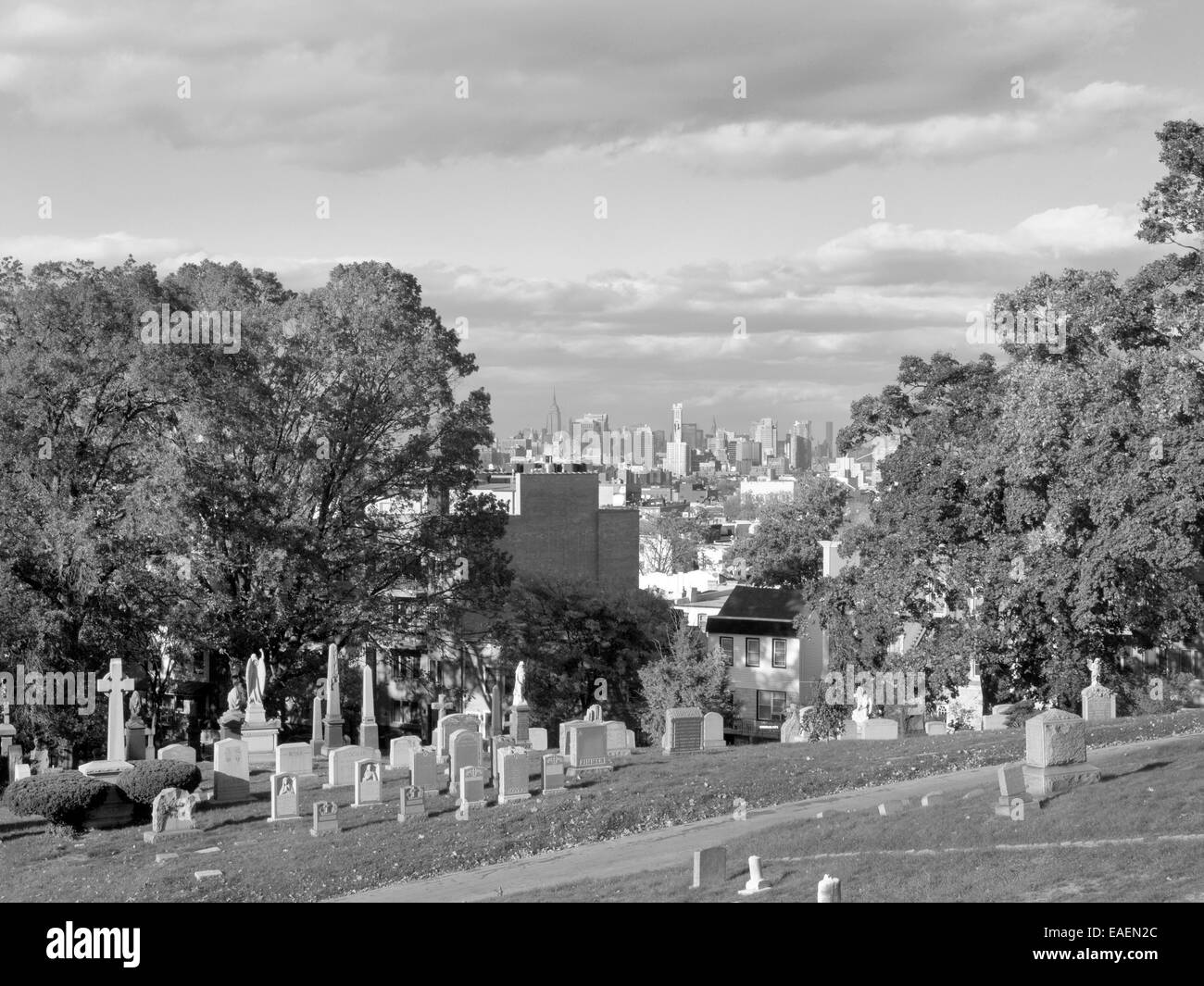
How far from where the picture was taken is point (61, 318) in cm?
3375

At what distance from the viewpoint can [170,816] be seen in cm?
2288

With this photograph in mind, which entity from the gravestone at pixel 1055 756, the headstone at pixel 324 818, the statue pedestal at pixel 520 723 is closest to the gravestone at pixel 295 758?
the statue pedestal at pixel 520 723

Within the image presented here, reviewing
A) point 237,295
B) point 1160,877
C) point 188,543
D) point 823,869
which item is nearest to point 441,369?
point 237,295

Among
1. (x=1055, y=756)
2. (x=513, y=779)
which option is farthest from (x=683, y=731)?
(x=1055, y=756)

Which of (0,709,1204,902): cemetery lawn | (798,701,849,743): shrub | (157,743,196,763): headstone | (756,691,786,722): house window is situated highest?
(157,743,196,763): headstone

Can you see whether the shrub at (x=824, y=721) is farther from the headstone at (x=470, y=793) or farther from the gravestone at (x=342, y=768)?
the headstone at (x=470, y=793)

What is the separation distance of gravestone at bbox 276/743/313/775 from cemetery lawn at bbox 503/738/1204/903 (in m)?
12.1

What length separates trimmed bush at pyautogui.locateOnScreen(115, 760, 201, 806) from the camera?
2402 cm

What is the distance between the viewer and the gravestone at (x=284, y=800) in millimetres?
23391

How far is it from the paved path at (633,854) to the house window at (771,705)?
93.4 ft

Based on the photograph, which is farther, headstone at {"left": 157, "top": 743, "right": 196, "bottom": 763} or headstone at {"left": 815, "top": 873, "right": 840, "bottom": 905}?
headstone at {"left": 157, "top": 743, "right": 196, "bottom": 763}

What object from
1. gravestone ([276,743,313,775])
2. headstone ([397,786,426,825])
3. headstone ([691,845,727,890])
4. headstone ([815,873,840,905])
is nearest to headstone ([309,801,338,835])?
headstone ([397,786,426,825])

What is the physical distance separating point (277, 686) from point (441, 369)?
1038 cm

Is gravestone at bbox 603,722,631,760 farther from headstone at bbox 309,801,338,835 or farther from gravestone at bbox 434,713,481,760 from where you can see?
headstone at bbox 309,801,338,835
